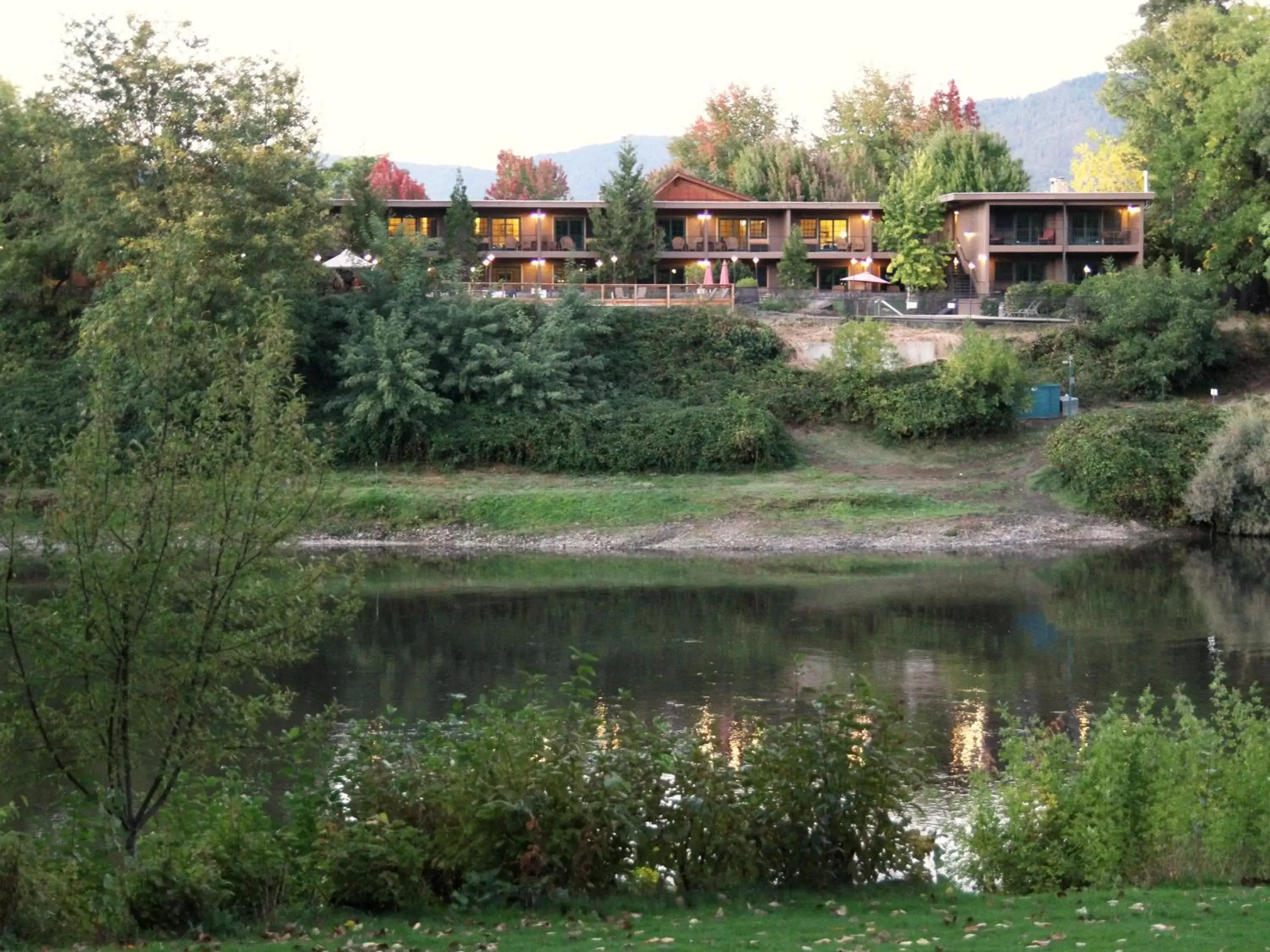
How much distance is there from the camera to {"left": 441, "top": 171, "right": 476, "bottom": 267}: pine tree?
6838 cm

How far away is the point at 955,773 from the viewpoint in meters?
20.8

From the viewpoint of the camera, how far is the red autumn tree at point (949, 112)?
322 feet

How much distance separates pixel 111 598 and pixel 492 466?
3899 centimetres

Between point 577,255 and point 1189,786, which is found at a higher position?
point 577,255

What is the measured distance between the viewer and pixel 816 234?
2970 inches

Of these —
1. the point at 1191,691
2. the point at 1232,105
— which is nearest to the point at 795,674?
the point at 1191,691

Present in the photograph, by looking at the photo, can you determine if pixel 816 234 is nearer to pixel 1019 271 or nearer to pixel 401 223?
pixel 1019 271

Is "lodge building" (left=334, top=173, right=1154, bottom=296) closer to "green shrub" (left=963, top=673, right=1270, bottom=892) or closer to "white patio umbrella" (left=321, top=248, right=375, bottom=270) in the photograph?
"white patio umbrella" (left=321, top=248, right=375, bottom=270)

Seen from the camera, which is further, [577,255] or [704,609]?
[577,255]

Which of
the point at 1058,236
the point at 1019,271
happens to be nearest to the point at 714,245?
the point at 1019,271

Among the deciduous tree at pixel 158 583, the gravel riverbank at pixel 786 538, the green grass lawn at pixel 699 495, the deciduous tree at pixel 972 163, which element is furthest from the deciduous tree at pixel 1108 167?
the deciduous tree at pixel 158 583

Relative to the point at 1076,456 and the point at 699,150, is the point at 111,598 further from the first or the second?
the point at 699,150

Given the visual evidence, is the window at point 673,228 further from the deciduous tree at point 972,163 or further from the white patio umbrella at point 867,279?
the deciduous tree at point 972,163

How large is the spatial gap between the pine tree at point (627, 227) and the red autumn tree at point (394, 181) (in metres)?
27.5
